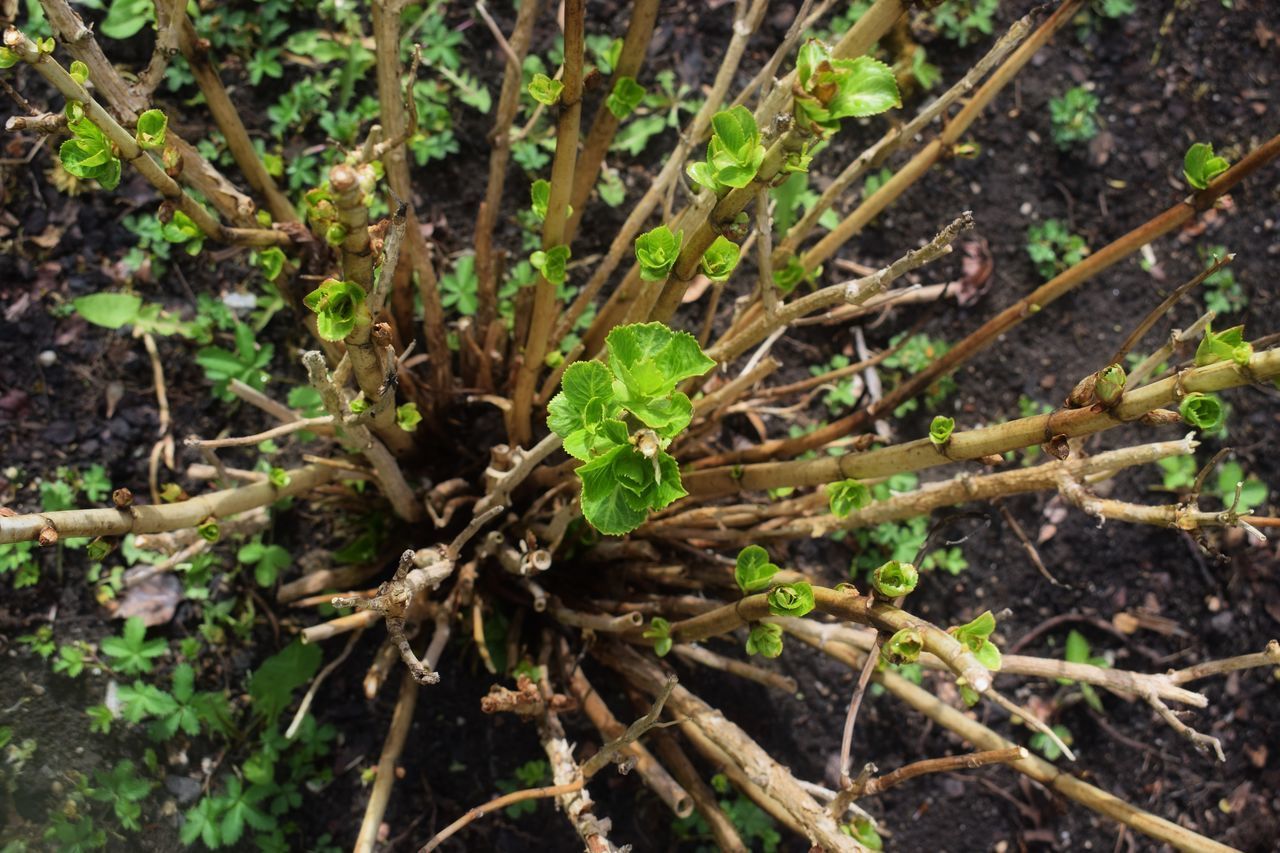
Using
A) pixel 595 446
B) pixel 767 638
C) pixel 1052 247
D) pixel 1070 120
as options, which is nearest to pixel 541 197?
pixel 595 446

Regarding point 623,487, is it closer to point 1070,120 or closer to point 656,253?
point 656,253

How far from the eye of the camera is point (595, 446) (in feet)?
3.40

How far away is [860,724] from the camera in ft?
8.07

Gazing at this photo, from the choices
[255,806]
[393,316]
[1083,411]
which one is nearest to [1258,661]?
[1083,411]

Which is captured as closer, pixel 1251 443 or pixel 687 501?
pixel 687 501

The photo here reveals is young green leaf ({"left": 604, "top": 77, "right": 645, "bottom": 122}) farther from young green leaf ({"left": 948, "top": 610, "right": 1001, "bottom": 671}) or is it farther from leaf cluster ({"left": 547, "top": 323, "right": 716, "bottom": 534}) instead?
young green leaf ({"left": 948, "top": 610, "right": 1001, "bottom": 671})

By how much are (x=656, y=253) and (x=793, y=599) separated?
19.2 inches

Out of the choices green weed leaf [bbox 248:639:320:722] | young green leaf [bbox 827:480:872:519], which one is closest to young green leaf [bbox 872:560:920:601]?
young green leaf [bbox 827:480:872:519]

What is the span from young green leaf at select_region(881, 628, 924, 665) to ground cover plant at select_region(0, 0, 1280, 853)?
2 cm

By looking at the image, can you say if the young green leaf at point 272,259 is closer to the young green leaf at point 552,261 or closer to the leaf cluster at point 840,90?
the young green leaf at point 552,261

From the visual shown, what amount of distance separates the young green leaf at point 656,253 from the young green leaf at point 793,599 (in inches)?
17.5

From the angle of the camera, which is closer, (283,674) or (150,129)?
(150,129)

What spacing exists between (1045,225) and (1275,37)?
1085 millimetres

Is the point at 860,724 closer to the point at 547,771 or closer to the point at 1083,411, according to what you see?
the point at 547,771
